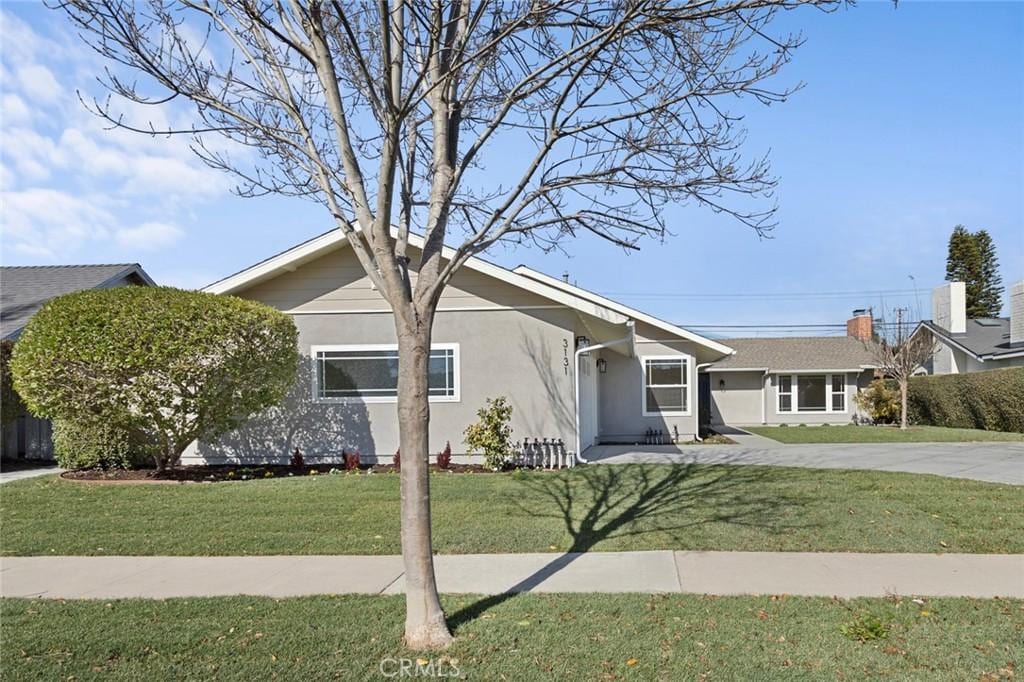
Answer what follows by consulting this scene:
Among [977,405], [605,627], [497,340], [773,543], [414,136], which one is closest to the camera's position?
[605,627]

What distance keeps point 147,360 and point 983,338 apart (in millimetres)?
30085

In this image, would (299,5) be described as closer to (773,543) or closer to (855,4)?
(855,4)

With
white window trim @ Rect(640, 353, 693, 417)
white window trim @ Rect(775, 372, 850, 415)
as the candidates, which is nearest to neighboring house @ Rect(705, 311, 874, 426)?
white window trim @ Rect(775, 372, 850, 415)

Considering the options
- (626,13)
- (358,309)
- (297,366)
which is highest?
(626,13)

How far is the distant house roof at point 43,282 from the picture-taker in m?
17.2

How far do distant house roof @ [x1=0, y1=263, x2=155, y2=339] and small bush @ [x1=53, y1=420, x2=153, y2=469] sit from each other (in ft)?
14.9

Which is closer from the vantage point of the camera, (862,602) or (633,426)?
(862,602)

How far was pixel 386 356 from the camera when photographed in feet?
47.2

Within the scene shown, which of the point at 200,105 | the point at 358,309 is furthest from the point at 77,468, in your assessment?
the point at 200,105

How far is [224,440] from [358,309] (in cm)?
376

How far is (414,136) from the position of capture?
19.8ft

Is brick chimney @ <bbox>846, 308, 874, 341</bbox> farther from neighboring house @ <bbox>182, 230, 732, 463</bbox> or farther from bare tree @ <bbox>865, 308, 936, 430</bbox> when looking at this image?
neighboring house @ <bbox>182, 230, 732, 463</bbox>

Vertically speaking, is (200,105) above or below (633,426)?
above

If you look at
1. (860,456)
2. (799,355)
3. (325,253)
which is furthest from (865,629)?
(799,355)
